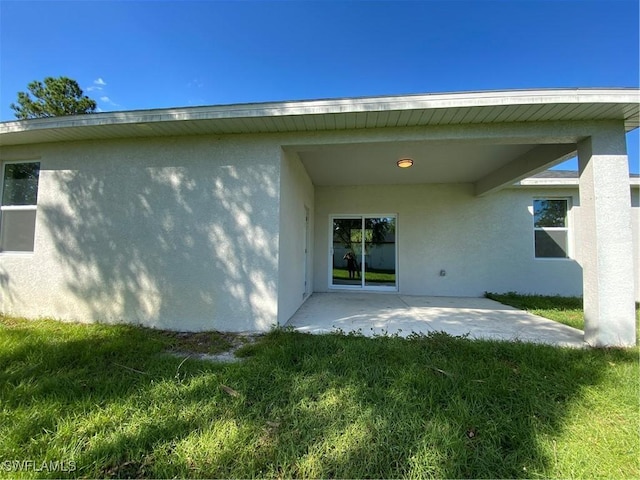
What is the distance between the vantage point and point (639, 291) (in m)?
6.40

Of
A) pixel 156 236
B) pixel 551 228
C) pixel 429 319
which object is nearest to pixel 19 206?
pixel 156 236

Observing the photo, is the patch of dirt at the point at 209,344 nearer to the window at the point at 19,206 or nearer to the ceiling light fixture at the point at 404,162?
the window at the point at 19,206

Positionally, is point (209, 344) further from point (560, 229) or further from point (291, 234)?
point (560, 229)

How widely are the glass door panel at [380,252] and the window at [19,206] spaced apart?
721 centimetres

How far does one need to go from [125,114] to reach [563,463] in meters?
5.67

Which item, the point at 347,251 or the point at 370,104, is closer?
the point at 370,104

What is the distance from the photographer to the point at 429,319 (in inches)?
174

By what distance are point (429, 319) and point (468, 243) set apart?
3.61m

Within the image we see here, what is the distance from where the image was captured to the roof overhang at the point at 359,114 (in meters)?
2.99

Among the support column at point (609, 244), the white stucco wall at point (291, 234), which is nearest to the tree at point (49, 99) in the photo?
the white stucco wall at point (291, 234)

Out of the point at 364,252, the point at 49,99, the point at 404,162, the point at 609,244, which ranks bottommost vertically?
the point at 364,252

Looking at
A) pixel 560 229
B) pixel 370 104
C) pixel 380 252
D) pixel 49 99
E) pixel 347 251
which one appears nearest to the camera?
pixel 370 104

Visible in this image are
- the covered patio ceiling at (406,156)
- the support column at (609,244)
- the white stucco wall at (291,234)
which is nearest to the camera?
the support column at (609,244)

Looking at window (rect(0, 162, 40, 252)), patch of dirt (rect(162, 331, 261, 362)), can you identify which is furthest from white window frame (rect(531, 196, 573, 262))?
window (rect(0, 162, 40, 252))
